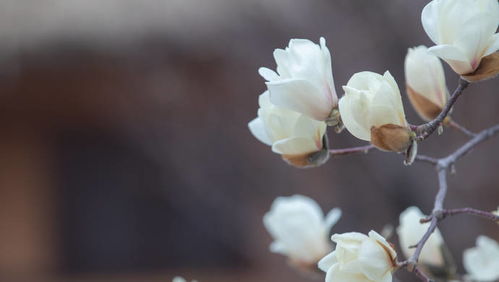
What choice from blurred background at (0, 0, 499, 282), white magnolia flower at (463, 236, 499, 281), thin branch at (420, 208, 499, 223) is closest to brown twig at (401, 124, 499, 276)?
thin branch at (420, 208, 499, 223)

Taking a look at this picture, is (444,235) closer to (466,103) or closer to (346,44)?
(466,103)

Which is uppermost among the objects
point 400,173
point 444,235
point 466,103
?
point 466,103

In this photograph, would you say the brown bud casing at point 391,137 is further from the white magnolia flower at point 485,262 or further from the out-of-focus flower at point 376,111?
the white magnolia flower at point 485,262

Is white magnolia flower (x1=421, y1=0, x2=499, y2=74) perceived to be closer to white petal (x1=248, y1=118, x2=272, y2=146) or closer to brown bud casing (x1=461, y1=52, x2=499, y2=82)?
brown bud casing (x1=461, y1=52, x2=499, y2=82)

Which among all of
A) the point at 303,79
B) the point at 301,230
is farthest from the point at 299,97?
the point at 301,230

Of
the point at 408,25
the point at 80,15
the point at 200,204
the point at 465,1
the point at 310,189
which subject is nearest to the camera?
the point at 465,1

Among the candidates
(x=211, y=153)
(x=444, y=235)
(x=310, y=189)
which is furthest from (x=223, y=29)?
(x=444, y=235)
